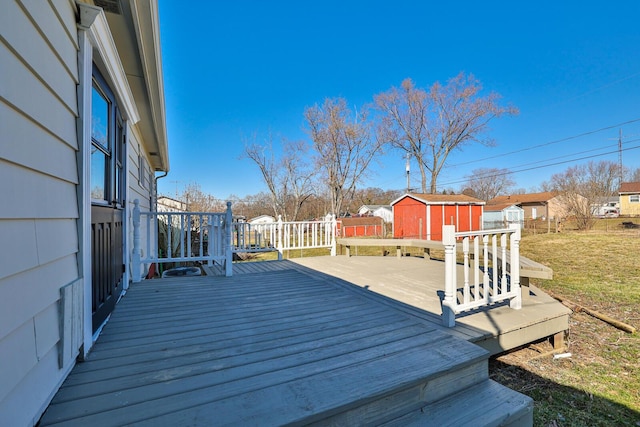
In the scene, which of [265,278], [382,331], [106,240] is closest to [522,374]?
[382,331]

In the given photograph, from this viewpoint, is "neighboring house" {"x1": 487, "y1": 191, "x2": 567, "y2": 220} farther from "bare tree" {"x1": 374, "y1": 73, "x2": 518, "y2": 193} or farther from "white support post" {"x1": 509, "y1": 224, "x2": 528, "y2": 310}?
"white support post" {"x1": 509, "y1": 224, "x2": 528, "y2": 310}

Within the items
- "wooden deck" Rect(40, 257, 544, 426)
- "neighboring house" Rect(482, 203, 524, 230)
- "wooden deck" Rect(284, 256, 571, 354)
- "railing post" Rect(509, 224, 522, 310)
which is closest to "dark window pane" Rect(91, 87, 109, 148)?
"wooden deck" Rect(40, 257, 544, 426)

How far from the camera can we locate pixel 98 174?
253 centimetres

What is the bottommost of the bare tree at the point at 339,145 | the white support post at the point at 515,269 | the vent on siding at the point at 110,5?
the white support post at the point at 515,269

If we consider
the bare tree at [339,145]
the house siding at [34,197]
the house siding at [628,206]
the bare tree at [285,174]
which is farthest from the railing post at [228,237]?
the house siding at [628,206]

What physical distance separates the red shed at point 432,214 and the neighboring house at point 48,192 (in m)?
15.4

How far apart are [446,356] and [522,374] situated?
1295 millimetres

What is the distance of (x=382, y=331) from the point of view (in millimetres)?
2316

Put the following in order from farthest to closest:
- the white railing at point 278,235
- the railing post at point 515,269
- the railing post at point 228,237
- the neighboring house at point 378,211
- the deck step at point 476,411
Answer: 1. the neighboring house at point 378,211
2. the white railing at point 278,235
3. the railing post at point 228,237
4. the railing post at point 515,269
5. the deck step at point 476,411

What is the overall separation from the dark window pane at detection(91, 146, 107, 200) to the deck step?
8.58 feet

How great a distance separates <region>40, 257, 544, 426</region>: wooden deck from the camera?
4.46ft

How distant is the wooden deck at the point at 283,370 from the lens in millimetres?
1360

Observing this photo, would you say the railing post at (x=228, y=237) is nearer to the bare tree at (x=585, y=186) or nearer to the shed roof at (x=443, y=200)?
the shed roof at (x=443, y=200)

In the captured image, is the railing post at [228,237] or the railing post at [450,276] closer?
the railing post at [450,276]
